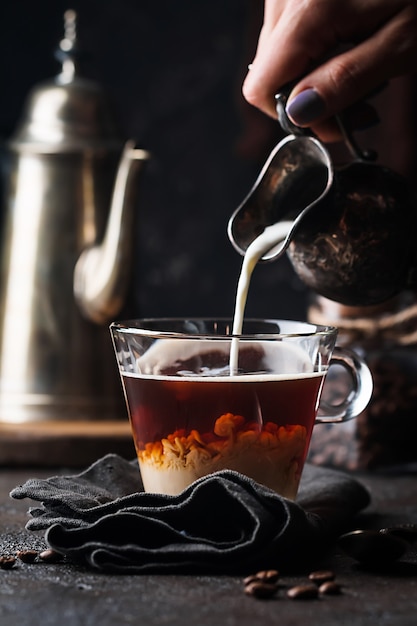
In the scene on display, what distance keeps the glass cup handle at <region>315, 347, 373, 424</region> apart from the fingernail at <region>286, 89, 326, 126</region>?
0.80ft

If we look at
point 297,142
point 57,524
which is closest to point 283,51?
point 297,142

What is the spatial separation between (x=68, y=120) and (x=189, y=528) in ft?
3.14

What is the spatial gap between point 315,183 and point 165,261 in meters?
1.37

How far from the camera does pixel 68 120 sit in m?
1.69

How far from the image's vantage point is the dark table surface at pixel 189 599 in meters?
0.74

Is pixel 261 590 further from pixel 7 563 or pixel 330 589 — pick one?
pixel 7 563

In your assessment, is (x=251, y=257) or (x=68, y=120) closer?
(x=251, y=257)

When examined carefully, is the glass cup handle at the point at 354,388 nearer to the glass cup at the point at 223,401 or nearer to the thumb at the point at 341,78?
the glass cup at the point at 223,401

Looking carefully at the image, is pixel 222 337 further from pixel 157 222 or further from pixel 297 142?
pixel 157 222

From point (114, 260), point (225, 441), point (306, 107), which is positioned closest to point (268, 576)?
point (225, 441)

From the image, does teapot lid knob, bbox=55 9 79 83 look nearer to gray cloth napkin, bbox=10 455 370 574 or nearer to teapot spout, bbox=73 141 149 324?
teapot spout, bbox=73 141 149 324

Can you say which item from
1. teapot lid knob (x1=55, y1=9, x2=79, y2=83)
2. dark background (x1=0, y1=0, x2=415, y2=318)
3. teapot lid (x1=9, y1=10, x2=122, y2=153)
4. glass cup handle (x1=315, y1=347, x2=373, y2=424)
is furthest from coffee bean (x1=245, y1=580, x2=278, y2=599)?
dark background (x1=0, y1=0, x2=415, y2=318)

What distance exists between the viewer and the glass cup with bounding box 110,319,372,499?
0.96 metres

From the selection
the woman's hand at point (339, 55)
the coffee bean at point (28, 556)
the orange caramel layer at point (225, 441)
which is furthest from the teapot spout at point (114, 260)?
the coffee bean at point (28, 556)
